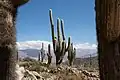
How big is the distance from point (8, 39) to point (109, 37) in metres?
2.31

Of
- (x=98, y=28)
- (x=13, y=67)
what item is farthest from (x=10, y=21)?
(x=98, y=28)

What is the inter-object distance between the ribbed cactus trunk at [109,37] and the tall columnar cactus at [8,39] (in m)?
2.13

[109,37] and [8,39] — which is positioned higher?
[8,39]

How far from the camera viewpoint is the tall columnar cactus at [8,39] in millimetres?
4785

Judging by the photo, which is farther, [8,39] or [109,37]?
[8,39]

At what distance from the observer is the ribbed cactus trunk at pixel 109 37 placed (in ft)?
9.66

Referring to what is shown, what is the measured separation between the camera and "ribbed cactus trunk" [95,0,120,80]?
2.95 metres

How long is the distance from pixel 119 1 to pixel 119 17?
173 mm

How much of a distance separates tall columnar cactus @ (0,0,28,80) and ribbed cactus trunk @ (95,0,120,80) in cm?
213

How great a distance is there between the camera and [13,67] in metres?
5.17

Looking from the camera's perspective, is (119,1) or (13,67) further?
(13,67)

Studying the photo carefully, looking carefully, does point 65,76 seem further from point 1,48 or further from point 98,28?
point 98,28

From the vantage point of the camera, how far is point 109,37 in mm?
3041

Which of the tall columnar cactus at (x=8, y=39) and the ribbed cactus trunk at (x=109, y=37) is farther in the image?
the tall columnar cactus at (x=8, y=39)
